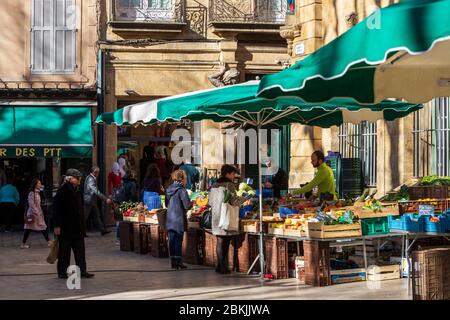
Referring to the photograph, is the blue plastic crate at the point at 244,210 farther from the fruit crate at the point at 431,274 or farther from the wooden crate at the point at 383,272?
the fruit crate at the point at 431,274

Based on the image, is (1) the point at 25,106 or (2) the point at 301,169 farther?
(1) the point at 25,106

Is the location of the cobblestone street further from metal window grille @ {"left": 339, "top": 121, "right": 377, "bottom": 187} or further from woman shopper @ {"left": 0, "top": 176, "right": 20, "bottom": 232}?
woman shopper @ {"left": 0, "top": 176, "right": 20, "bottom": 232}

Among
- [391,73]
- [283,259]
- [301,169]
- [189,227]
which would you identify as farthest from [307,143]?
[391,73]

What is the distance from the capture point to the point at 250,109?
1371 centimetres

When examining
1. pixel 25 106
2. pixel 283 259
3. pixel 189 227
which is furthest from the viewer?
pixel 25 106

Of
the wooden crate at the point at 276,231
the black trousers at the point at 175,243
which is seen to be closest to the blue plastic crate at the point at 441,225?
the wooden crate at the point at 276,231

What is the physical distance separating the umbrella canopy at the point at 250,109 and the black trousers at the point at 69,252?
2.48 meters

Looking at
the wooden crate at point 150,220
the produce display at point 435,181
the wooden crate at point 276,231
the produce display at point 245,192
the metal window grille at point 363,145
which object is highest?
the metal window grille at point 363,145

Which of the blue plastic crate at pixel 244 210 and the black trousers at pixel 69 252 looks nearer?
the black trousers at pixel 69 252

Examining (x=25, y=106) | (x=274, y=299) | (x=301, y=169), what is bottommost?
(x=274, y=299)

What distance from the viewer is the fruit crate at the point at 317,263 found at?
13.1 meters
